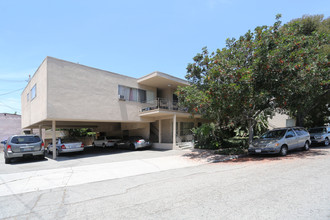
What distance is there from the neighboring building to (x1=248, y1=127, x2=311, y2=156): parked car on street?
28716mm

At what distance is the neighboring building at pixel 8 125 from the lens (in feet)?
78.8

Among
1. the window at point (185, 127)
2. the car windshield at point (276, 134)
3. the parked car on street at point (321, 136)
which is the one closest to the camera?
the car windshield at point (276, 134)

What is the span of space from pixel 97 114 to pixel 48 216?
10.1 m

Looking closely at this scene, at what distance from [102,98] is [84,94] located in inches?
52.7

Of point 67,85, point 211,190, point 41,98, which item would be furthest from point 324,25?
point 41,98

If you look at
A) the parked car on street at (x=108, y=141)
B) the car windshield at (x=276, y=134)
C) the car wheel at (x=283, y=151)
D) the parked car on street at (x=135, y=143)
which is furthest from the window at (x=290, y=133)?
the parked car on street at (x=108, y=141)

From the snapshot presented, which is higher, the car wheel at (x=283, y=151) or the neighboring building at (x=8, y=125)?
the neighboring building at (x=8, y=125)

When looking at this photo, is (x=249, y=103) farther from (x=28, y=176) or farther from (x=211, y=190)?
(x=28, y=176)

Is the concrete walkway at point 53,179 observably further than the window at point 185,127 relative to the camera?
No

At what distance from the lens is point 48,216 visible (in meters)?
3.94

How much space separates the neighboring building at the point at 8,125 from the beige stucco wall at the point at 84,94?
18419 mm

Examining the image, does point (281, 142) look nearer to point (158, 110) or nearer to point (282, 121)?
point (158, 110)

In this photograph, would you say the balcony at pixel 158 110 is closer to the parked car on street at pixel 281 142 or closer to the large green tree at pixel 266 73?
the large green tree at pixel 266 73

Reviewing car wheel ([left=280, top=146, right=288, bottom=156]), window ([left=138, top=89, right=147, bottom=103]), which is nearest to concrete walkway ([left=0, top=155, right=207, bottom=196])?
car wheel ([left=280, top=146, right=288, bottom=156])
